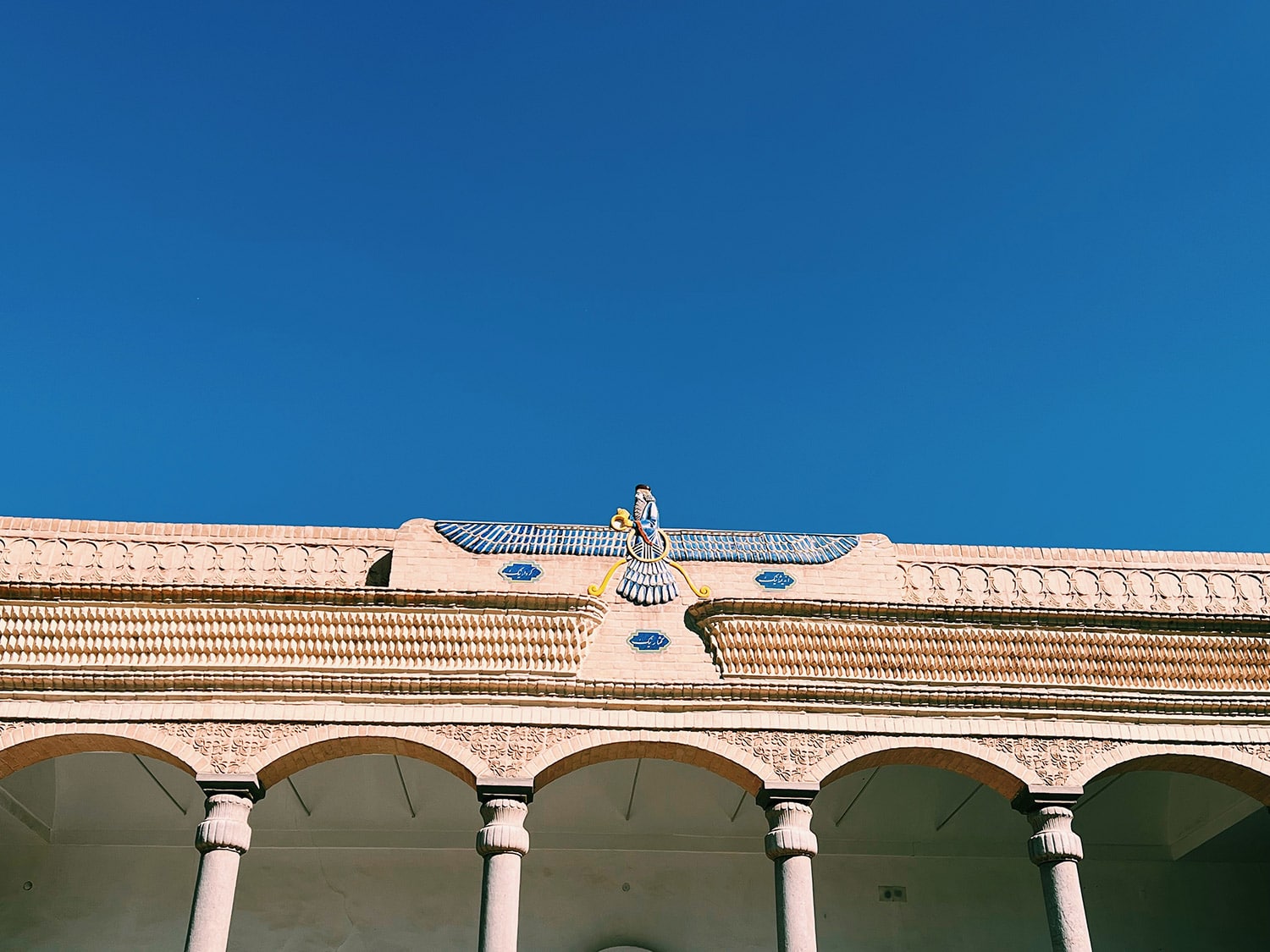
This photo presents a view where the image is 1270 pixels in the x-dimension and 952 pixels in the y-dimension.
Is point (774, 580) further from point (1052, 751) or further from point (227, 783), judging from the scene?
point (227, 783)

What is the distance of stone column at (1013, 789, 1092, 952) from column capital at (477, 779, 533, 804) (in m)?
3.91

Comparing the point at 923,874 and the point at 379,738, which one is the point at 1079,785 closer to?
the point at 923,874

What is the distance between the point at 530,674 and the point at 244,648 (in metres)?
2.30

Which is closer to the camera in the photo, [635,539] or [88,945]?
[635,539]

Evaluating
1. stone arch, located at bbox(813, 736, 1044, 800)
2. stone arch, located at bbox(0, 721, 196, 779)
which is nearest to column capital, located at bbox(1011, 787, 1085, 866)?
stone arch, located at bbox(813, 736, 1044, 800)

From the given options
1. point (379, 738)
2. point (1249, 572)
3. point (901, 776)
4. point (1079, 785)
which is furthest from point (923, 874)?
point (379, 738)

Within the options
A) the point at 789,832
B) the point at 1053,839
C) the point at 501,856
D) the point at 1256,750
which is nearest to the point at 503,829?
the point at 501,856

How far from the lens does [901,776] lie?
1215cm

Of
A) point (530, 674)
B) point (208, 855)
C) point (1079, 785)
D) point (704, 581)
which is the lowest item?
point (208, 855)

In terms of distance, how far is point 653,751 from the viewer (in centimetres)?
967

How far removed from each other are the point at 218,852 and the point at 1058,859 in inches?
250

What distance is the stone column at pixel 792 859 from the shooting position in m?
8.83

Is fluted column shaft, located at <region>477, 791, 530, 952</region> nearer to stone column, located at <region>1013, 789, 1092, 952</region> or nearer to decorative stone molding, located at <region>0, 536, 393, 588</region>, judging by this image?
Answer: decorative stone molding, located at <region>0, 536, 393, 588</region>

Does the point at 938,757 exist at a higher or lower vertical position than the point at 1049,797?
higher
